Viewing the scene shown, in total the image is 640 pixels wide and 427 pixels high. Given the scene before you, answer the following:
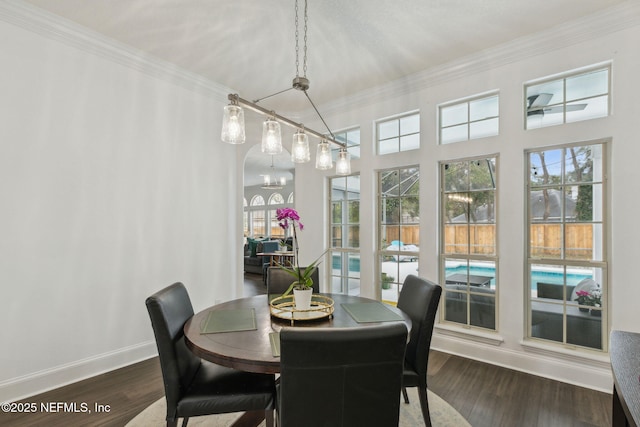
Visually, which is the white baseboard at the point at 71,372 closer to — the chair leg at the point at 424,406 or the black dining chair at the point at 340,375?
the black dining chair at the point at 340,375

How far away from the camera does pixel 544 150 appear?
283 cm

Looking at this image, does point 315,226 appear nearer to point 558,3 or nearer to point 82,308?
point 82,308

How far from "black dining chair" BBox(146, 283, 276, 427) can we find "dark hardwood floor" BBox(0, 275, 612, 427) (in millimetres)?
886

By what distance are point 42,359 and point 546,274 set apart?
13.6 ft

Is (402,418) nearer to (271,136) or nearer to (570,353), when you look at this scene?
(570,353)

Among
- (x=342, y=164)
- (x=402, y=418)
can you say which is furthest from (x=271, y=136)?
(x=402, y=418)

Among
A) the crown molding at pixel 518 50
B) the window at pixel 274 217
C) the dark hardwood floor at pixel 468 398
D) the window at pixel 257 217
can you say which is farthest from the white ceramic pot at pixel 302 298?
the window at pixel 257 217

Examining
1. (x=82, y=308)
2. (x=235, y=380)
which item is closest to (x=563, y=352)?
(x=235, y=380)

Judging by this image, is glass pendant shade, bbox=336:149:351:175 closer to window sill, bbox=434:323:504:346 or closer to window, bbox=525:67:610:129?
window, bbox=525:67:610:129

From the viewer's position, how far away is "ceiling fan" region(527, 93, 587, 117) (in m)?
2.74

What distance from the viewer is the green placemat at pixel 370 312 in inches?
71.4

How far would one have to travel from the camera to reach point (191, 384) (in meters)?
1.66

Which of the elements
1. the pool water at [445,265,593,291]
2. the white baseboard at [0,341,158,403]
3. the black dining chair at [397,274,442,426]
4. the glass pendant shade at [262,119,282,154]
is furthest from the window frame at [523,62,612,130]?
the white baseboard at [0,341,158,403]

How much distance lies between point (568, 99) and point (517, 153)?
0.56m
